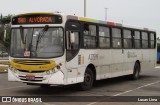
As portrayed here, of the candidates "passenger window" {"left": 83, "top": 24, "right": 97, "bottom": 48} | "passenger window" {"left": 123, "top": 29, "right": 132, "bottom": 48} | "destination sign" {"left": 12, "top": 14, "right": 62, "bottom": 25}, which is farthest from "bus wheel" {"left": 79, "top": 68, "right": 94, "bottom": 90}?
"passenger window" {"left": 123, "top": 29, "right": 132, "bottom": 48}

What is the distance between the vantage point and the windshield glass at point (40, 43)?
12695 millimetres

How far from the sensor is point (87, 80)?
14.5 m

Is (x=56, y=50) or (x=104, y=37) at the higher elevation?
(x=104, y=37)

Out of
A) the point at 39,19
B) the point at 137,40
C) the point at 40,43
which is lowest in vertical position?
the point at 40,43

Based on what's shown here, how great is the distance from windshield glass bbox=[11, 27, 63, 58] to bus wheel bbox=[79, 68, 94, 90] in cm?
207

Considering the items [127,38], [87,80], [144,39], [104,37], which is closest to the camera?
[87,80]

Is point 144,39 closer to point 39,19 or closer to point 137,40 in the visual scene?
point 137,40

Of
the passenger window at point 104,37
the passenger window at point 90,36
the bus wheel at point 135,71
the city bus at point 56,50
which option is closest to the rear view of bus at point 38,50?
the city bus at point 56,50

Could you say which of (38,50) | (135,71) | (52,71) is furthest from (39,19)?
(135,71)

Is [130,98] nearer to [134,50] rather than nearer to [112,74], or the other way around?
[112,74]

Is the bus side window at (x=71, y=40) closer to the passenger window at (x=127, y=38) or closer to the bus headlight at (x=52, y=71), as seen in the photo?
the bus headlight at (x=52, y=71)

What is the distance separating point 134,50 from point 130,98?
6.91m

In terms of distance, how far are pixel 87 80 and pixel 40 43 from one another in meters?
2.79

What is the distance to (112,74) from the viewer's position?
16.7 m
